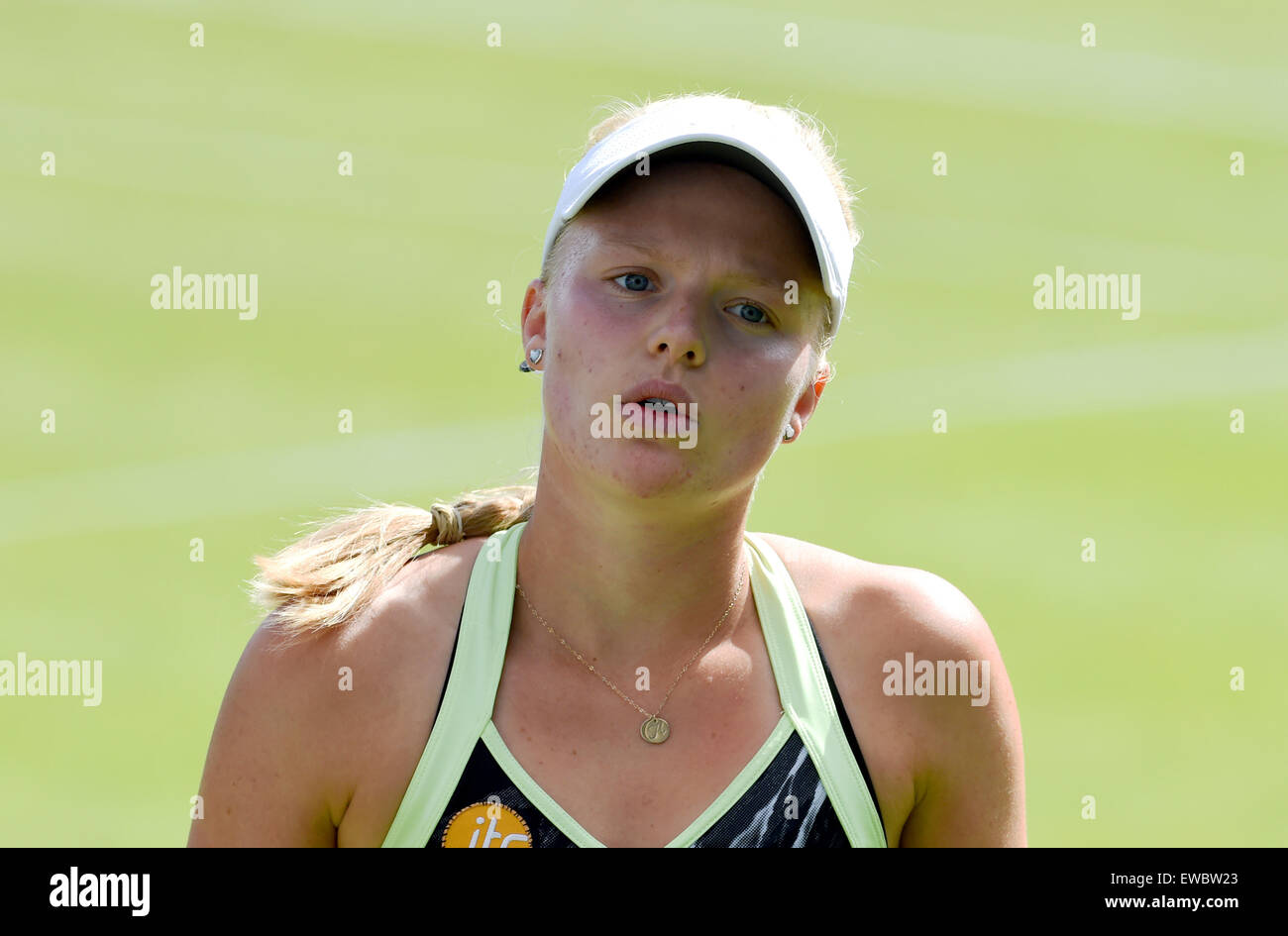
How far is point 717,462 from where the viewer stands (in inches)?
109

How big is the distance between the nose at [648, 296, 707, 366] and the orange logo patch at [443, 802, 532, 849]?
32.0 inches

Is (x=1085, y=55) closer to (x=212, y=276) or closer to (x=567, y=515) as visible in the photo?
(x=212, y=276)

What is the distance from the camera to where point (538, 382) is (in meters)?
8.34

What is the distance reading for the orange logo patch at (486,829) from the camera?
2.71 m

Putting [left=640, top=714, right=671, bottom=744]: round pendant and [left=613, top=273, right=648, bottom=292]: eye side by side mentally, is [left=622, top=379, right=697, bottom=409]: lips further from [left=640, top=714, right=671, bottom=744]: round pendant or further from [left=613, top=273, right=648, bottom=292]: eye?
Answer: [left=640, top=714, right=671, bottom=744]: round pendant

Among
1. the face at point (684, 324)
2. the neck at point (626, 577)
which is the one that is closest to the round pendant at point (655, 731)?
the neck at point (626, 577)

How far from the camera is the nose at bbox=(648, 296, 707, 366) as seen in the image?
2736 mm

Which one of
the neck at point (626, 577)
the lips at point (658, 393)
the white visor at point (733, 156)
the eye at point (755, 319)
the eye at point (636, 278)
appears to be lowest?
the neck at point (626, 577)

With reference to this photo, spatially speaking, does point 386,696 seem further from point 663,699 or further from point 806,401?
point 806,401

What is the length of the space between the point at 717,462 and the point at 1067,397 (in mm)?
6325

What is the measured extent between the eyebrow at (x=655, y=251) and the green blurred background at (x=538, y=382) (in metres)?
3.45

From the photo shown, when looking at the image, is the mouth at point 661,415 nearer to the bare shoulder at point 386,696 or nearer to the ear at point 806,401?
the ear at point 806,401

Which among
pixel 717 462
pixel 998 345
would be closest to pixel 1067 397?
pixel 998 345

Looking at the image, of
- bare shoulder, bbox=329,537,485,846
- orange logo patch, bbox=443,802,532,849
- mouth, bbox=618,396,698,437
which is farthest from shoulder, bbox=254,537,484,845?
mouth, bbox=618,396,698,437
